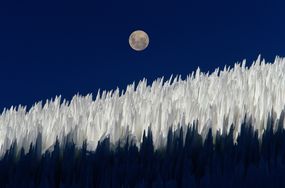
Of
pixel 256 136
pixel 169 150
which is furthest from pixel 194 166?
pixel 256 136

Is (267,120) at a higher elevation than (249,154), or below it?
higher

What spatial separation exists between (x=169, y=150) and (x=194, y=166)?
0.24 meters

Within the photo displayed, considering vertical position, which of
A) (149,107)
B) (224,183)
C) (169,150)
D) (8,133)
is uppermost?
(149,107)

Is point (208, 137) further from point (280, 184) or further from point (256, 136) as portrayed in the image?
point (280, 184)

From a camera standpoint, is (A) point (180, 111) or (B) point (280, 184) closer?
(B) point (280, 184)

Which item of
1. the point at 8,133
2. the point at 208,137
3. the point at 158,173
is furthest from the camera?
the point at 8,133

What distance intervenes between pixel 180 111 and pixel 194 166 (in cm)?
88

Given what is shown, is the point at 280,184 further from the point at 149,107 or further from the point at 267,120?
the point at 149,107

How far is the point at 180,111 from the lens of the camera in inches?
201

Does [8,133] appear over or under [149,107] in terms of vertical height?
under

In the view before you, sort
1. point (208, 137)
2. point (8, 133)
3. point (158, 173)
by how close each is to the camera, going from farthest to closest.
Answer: point (8, 133) < point (208, 137) < point (158, 173)

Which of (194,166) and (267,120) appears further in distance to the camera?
(267,120)

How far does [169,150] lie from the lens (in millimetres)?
4367

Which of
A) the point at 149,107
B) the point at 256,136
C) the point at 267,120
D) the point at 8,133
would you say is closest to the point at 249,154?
the point at 256,136
